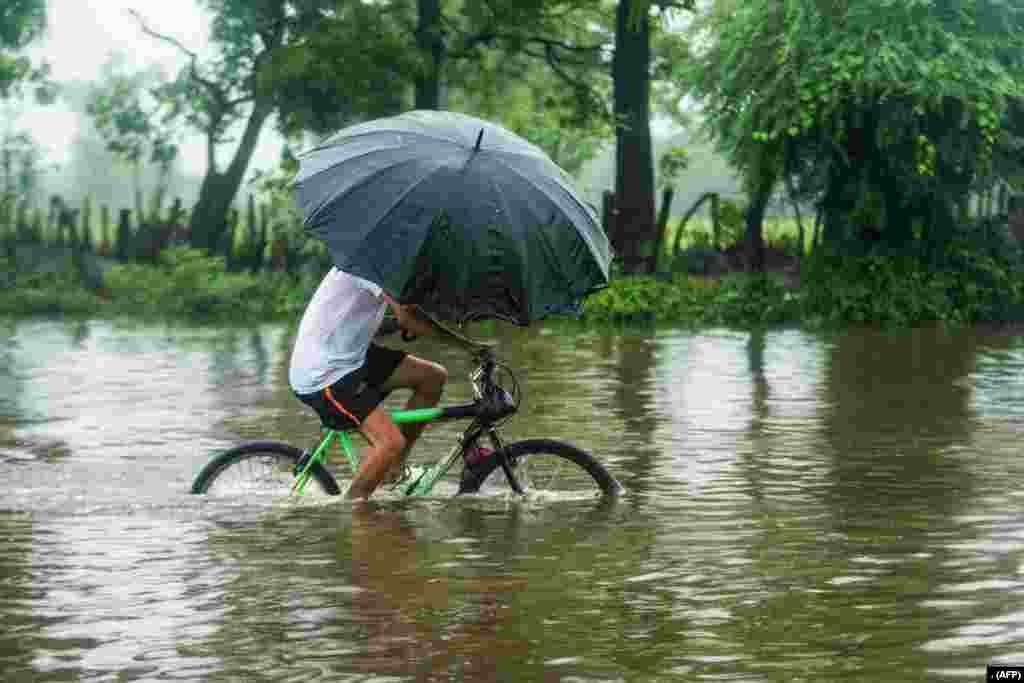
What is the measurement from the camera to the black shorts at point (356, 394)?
1057cm

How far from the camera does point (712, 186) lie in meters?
120

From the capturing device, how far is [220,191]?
40.2 m

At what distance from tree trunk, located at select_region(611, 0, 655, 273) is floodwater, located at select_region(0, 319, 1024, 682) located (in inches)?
582

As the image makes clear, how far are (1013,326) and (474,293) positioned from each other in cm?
1852

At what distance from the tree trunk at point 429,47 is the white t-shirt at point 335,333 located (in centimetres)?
2359

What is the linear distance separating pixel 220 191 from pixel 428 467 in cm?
2960

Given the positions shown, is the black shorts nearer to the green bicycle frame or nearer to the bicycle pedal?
the green bicycle frame

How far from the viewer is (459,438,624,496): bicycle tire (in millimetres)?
10891

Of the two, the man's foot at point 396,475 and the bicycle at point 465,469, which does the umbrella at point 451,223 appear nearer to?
the bicycle at point 465,469

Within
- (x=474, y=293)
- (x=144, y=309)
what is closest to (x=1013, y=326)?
(x=144, y=309)

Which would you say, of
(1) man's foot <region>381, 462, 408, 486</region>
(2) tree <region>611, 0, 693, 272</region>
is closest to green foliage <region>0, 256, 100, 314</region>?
(2) tree <region>611, 0, 693, 272</region>

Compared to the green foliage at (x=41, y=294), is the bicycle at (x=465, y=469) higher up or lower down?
lower down

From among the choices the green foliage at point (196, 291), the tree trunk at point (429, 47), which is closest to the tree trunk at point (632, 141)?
the tree trunk at point (429, 47)

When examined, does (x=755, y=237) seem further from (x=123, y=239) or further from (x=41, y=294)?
(x=123, y=239)
